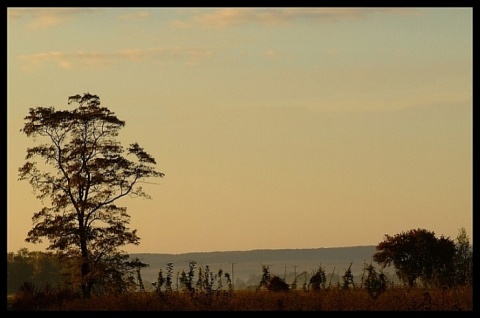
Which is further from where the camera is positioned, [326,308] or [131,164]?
[131,164]

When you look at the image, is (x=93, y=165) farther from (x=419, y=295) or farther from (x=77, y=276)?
(x=419, y=295)

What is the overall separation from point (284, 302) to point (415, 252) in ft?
159

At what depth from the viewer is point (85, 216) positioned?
4547cm

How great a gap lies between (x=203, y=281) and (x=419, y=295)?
776cm

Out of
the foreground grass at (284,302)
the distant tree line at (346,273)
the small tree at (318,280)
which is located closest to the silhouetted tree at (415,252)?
the distant tree line at (346,273)

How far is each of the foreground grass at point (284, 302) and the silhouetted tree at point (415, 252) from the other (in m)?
42.7

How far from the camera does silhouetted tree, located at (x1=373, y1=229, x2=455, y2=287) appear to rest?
259 ft

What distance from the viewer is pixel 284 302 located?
34.0 meters

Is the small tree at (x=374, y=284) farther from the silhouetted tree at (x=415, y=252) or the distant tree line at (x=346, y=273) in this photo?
the silhouetted tree at (x=415, y=252)

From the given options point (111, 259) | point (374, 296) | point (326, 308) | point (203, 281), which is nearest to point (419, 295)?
point (374, 296)

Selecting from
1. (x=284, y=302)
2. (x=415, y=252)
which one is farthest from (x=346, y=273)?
(x=415, y=252)

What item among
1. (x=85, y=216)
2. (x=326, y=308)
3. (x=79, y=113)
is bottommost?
(x=326, y=308)

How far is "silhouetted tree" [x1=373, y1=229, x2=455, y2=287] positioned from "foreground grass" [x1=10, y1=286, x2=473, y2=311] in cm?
4274

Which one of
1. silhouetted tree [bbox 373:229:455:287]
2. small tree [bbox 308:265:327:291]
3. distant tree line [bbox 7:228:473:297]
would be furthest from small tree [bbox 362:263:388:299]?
silhouetted tree [bbox 373:229:455:287]
